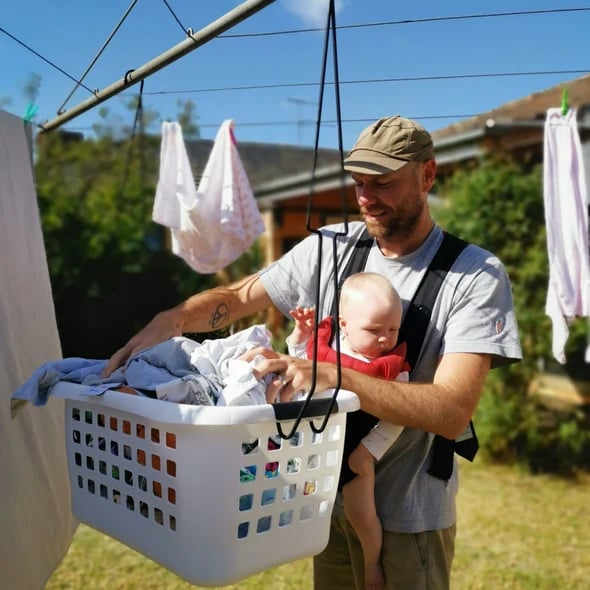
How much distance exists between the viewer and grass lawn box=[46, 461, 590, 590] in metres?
3.84

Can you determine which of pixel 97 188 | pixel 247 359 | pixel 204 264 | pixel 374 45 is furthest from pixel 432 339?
pixel 97 188

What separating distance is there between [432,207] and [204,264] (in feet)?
7.90

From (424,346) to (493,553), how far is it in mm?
2804

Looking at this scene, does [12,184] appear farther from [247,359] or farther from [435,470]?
[435,470]

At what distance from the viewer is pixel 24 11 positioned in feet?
16.0

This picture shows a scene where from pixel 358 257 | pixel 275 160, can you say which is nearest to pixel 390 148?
pixel 358 257

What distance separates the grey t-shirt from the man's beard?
0.07 m

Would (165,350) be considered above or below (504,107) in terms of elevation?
below

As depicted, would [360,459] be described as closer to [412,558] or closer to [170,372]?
[412,558]

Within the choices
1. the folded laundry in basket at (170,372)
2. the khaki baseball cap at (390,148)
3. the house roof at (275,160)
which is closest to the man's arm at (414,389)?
the folded laundry in basket at (170,372)

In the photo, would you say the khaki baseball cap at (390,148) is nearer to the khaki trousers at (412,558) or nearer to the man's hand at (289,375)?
the man's hand at (289,375)

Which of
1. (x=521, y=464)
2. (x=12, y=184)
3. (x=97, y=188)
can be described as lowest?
(x=521, y=464)

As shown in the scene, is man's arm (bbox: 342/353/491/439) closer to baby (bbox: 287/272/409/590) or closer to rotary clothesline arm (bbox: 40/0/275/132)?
baby (bbox: 287/272/409/590)

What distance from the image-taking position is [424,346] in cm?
195
